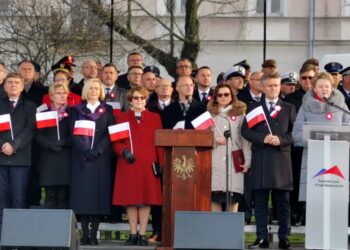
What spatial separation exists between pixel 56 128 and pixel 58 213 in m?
2.73

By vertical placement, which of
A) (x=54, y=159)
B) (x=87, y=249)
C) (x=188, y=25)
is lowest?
(x=87, y=249)

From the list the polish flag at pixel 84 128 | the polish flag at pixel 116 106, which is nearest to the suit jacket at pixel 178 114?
the polish flag at pixel 116 106

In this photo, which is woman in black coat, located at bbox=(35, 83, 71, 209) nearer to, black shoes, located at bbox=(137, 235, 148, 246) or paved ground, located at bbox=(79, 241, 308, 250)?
paved ground, located at bbox=(79, 241, 308, 250)

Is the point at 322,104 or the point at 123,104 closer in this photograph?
the point at 322,104

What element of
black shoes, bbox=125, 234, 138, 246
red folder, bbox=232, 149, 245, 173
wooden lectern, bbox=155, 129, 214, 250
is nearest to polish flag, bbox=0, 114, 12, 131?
black shoes, bbox=125, 234, 138, 246

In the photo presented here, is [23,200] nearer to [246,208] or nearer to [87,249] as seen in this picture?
[87,249]

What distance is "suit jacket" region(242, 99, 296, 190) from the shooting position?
46.4 feet

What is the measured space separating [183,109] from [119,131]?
2.84ft

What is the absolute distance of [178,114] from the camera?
14781mm

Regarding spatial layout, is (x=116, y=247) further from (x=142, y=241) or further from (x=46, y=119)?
(x=46, y=119)

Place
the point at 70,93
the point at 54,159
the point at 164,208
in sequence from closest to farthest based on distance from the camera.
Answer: the point at 164,208 < the point at 54,159 < the point at 70,93

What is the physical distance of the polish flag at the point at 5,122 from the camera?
14.7 m

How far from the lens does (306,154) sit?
1433cm

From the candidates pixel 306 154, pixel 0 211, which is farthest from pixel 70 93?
pixel 306 154
